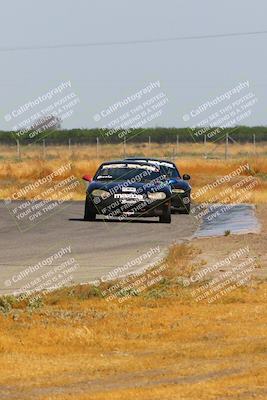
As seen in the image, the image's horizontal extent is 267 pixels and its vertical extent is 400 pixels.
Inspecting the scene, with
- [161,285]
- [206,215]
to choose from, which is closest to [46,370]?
[161,285]

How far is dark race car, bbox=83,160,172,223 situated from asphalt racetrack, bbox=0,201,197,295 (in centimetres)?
30

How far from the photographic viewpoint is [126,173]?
104ft

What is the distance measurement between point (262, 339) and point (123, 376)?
2305 mm

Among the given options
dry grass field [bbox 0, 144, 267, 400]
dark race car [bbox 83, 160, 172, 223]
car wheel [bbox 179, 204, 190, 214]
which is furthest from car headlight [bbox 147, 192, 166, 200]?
dry grass field [bbox 0, 144, 267, 400]

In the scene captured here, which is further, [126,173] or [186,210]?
[186,210]

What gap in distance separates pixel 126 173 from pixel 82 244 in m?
7.73

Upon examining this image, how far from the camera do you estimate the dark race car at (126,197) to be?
97.7 ft

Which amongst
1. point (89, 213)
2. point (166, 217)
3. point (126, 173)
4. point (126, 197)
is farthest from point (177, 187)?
point (126, 197)

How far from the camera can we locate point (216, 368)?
10.2 m

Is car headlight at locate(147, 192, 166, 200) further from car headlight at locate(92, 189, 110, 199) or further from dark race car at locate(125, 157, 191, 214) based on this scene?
dark race car at locate(125, 157, 191, 214)

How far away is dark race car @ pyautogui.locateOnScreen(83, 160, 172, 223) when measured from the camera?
29.8 metres
